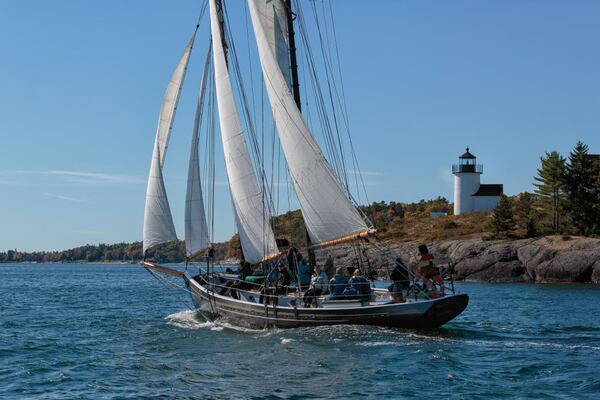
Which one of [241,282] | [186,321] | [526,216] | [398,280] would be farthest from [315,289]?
[526,216]

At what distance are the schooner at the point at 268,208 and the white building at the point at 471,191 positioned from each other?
2993 inches

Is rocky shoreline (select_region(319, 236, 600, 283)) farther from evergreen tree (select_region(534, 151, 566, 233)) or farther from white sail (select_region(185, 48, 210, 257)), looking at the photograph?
white sail (select_region(185, 48, 210, 257))

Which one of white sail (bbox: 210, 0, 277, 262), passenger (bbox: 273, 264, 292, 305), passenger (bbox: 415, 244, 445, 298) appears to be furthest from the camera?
white sail (bbox: 210, 0, 277, 262)

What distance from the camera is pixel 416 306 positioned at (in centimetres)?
3092

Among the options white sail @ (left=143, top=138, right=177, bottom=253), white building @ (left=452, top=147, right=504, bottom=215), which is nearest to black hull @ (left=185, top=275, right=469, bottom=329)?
white sail @ (left=143, top=138, right=177, bottom=253)

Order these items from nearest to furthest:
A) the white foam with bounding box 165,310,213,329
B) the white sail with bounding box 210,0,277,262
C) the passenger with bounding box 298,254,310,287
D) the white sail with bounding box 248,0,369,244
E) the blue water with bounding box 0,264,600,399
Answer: the blue water with bounding box 0,264,600,399
the white sail with bounding box 248,0,369,244
the passenger with bounding box 298,254,310,287
the white sail with bounding box 210,0,277,262
the white foam with bounding box 165,310,213,329

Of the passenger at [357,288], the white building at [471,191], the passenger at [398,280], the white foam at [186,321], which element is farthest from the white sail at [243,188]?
the white building at [471,191]

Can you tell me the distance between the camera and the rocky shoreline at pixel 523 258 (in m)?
73.4

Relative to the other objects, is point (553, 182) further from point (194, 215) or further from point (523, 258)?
point (194, 215)

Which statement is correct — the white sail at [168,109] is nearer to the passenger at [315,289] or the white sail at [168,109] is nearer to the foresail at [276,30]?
the foresail at [276,30]

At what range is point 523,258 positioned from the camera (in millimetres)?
78688

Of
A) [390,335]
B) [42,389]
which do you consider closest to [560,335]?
[390,335]

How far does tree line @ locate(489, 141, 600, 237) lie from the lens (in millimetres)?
82438

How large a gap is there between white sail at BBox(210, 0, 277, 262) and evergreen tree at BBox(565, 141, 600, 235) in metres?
53.2
